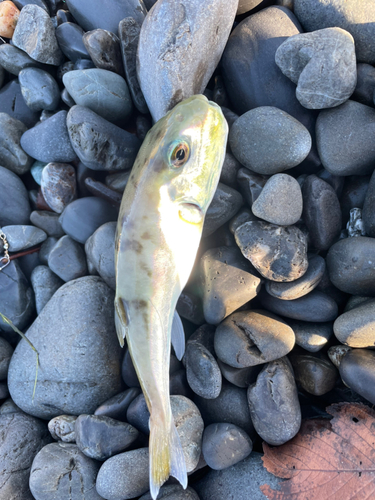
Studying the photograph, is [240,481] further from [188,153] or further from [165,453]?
[188,153]

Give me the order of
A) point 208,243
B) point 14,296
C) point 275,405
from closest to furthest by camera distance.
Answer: point 275,405, point 208,243, point 14,296

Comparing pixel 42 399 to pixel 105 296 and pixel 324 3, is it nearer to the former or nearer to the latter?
pixel 105 296

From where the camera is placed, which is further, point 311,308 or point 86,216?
point 86,216

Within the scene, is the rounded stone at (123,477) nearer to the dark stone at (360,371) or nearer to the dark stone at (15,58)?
the dark stone at (360,371)

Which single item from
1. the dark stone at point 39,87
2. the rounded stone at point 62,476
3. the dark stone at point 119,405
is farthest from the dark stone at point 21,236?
the rounded stone at point 62,476

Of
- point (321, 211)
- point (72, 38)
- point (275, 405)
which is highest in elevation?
point (72, 38)

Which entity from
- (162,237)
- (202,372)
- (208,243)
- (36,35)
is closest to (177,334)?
(202,372)
